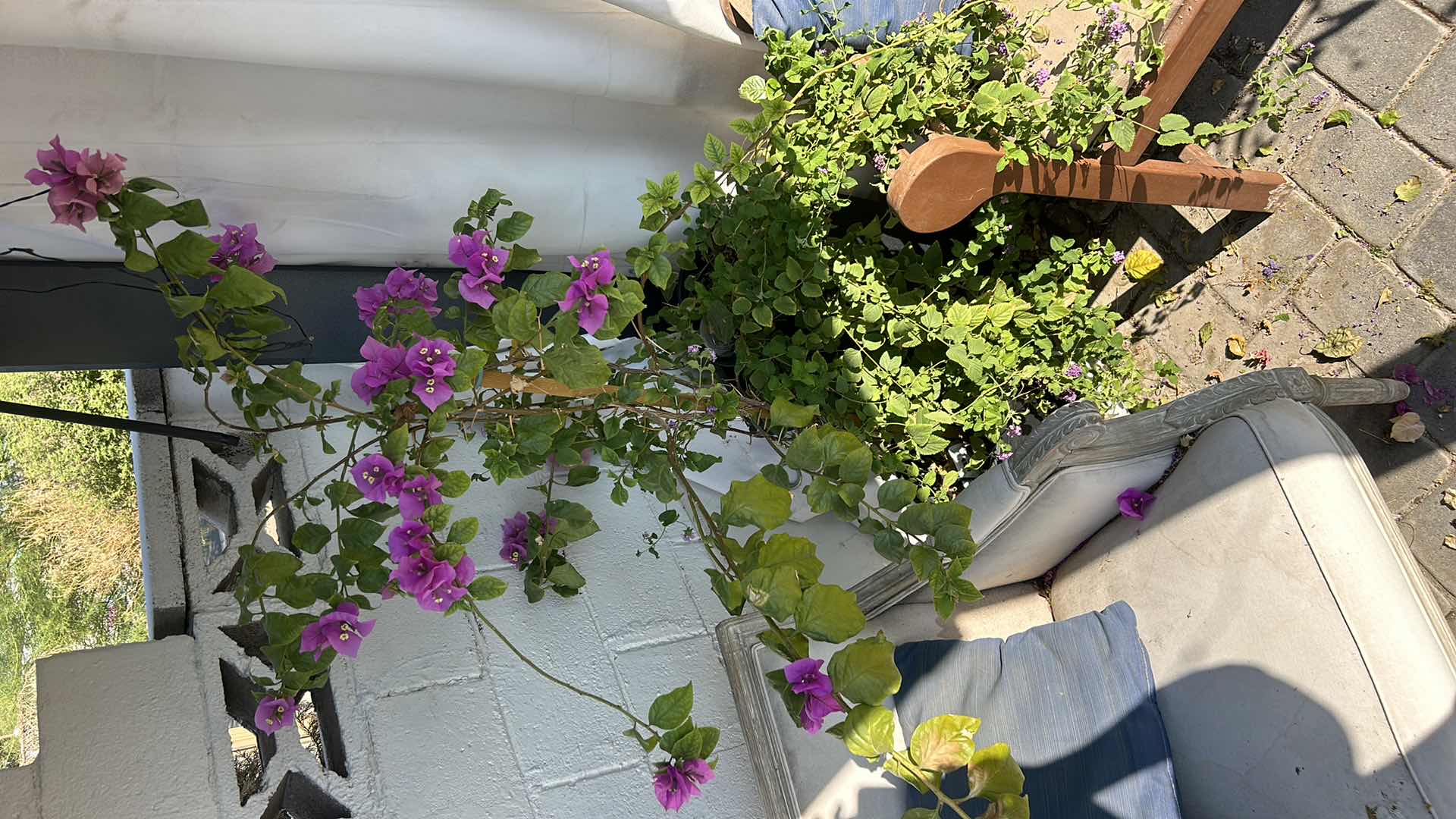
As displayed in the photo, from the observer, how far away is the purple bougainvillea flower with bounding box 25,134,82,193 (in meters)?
0.81

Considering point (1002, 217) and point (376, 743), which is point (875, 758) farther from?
point (1002, 217)

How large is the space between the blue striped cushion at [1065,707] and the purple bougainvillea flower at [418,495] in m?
0.86

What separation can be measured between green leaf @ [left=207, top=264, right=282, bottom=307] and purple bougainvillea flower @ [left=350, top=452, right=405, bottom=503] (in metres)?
0.21

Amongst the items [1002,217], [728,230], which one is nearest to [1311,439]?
[1002,217]

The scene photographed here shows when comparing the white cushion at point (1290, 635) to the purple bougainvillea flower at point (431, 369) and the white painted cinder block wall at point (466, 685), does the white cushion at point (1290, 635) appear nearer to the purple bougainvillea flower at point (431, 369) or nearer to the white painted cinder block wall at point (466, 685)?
the white painted cinder block wall at point (466, 685)

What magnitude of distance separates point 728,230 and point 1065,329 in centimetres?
68

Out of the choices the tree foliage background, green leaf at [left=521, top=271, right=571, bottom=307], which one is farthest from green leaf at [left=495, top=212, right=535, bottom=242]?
the tree foliage background

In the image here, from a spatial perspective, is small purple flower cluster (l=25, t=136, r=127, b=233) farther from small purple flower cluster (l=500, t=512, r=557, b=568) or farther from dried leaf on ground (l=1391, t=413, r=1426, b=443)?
dried leaf on ground (l=1391, t=413, r=1426, b=443)

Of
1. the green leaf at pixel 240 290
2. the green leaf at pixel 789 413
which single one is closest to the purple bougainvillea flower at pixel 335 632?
the green leaf at pixel 240 290

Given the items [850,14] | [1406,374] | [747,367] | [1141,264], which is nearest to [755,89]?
[850,14]

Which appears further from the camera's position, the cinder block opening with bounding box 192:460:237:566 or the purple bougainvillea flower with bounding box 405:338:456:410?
the cinder block opening with bounding box 192:460:237:566

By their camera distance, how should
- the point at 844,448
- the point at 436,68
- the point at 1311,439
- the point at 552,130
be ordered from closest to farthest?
the point at 844,448, the point at 1311,439, the point at 436,68, the point at 552,130

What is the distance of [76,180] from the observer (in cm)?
83

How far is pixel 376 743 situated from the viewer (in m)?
1.23
